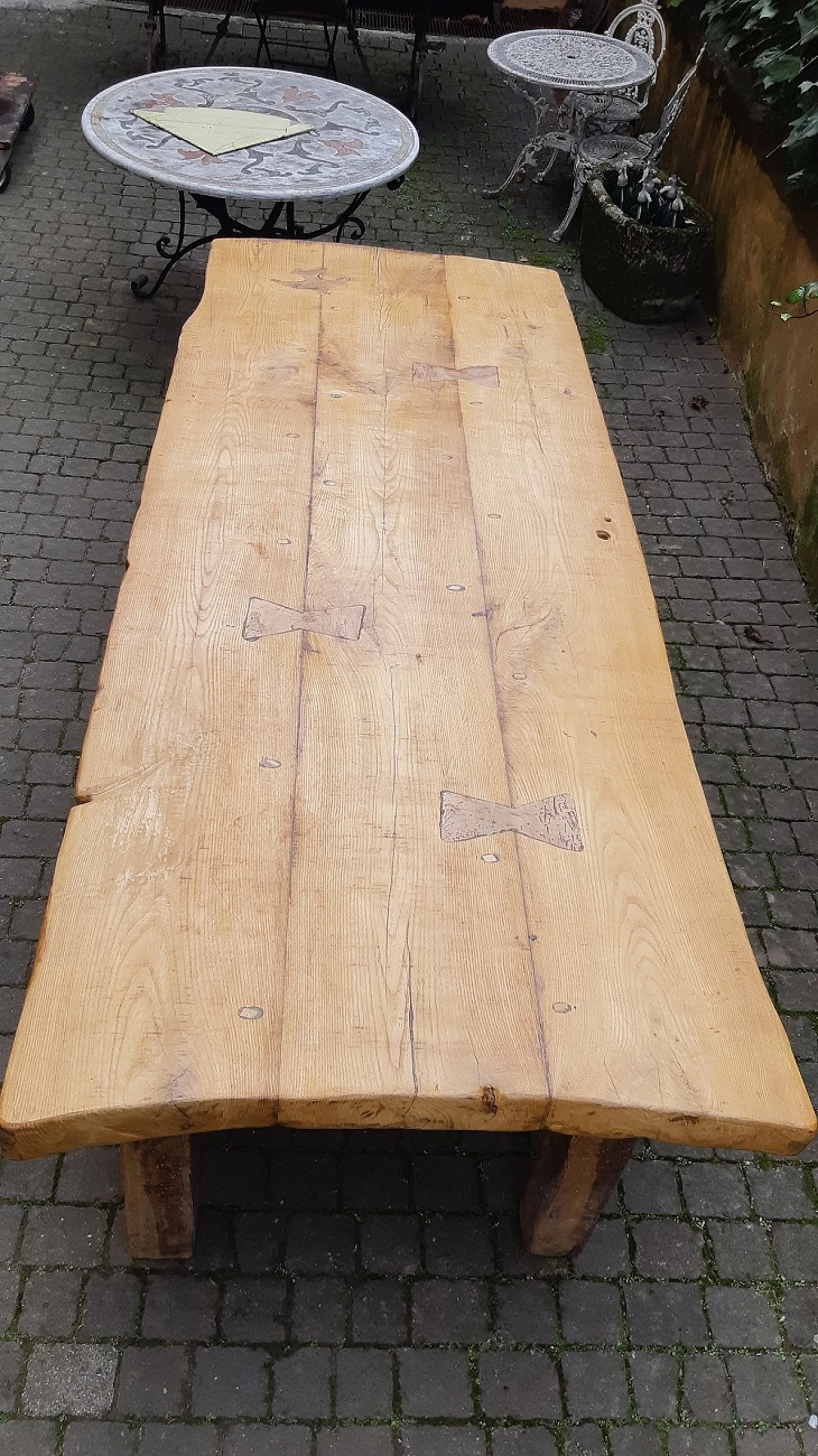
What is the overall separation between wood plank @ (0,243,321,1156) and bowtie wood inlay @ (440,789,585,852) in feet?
1.00

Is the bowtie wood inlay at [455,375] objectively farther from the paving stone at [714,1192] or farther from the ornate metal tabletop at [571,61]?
the ornate metal tabletop at [571,61]

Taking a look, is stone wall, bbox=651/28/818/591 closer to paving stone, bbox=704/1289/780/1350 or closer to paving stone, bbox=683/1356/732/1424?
paving stone, bbox=704/1289/780/1350

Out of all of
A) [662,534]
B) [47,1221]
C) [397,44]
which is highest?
[397,44]

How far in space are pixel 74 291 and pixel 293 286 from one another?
7.73 ft

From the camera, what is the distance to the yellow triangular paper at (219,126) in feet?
15.7

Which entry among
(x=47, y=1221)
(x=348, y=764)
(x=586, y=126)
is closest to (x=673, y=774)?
(x=348, y=764)

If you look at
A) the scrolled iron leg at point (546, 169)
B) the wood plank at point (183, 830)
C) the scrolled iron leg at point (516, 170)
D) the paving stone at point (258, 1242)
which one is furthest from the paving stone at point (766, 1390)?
the scrolled iron leg at point (546, 169)

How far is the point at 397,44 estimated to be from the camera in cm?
855

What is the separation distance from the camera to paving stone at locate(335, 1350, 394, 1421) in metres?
2.22

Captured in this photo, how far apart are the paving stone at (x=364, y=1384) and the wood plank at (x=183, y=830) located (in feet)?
2.95

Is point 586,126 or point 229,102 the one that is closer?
point 229,102

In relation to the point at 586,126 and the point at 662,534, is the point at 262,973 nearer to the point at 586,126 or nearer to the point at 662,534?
the point at 662,534

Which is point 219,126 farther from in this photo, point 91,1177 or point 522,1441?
point 522,1441

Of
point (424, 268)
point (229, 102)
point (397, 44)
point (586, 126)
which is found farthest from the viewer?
point (397, 44)
